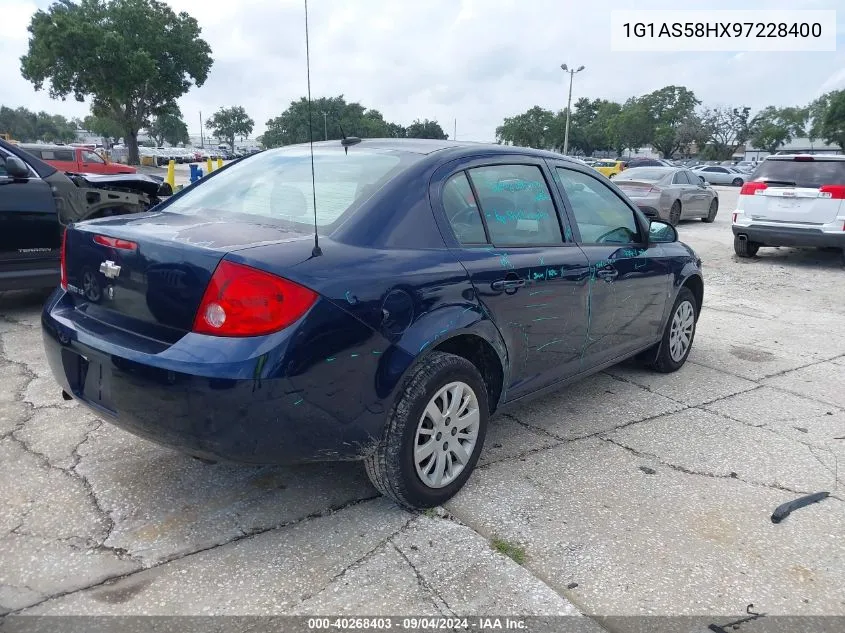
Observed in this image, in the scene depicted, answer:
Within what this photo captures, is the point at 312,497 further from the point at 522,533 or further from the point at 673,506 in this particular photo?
the point at 673,506

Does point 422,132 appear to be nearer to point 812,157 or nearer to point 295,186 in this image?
point 295,186

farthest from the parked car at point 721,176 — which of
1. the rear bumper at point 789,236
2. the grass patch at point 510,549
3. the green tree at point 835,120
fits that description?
the grass patch at point 510,549

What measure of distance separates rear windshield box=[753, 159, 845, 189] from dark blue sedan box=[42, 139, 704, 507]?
7708 millimetres

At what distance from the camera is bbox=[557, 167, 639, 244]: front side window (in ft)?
12.6

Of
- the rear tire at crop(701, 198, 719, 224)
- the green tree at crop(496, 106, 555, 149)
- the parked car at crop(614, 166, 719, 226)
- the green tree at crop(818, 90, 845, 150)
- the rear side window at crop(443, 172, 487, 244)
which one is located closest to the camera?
the rear side window at crop(443, 172, 487, 244)

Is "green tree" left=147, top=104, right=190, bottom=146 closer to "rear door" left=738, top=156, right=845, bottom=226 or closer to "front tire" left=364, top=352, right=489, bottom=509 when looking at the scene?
"rear door" left=738, top=156, right=845, bottom=226

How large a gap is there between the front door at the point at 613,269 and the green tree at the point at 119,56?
3743 centimetres

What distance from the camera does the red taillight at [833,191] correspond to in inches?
377

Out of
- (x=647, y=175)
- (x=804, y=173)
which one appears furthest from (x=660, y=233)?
(x=647, y=175)

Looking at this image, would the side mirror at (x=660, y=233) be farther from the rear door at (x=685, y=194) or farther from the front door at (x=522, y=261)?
the rear door at (x=685, y=194)

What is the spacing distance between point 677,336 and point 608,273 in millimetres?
1455

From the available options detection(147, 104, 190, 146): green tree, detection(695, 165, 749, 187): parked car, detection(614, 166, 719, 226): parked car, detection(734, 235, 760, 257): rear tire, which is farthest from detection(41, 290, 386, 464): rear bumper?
detection(147, 104, 190, 146): green tree

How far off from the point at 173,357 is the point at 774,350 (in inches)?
209

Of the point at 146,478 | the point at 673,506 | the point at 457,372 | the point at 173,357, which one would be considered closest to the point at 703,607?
the point at 673,506
